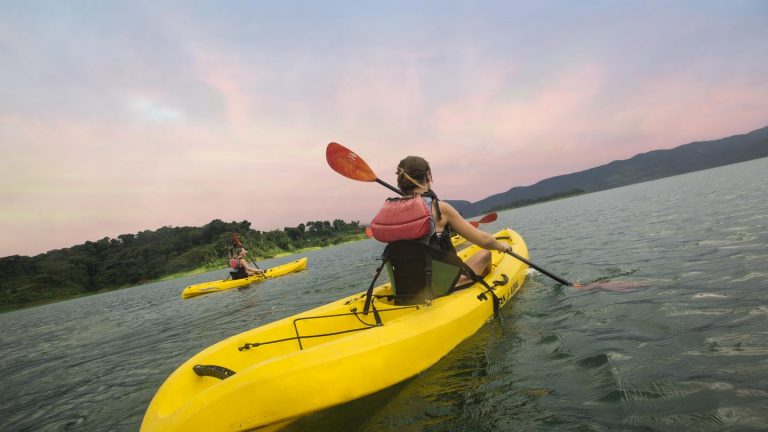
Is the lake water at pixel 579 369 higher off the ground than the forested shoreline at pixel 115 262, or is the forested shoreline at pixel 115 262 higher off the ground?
the forested shoreline at pixel 115 262

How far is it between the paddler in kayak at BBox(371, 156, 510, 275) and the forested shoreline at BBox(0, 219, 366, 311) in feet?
237

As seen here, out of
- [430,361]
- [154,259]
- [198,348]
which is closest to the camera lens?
[430,361]

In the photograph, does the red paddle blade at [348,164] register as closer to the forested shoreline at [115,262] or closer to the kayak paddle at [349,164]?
the kayak paddle at [349,164]

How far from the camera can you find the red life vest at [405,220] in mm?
4281

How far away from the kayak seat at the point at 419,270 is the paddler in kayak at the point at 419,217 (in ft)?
0.43

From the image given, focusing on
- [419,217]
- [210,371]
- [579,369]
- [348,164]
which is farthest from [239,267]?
[579,369]

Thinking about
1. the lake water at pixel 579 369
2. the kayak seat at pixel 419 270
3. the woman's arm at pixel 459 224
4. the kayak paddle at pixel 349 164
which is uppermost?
the kayak paddle at pixel 349 164

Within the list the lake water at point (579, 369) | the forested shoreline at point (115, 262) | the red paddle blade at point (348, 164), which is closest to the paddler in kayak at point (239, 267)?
the lake water at point (579, 369)

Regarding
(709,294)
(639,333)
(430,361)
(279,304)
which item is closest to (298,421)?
(430,361)

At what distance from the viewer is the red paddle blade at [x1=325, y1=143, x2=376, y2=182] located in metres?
6.37

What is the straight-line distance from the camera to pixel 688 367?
3.16m

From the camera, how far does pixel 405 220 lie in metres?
4.34

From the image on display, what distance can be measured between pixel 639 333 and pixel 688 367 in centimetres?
102

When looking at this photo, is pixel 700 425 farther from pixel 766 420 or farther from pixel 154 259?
pixel 154 259
